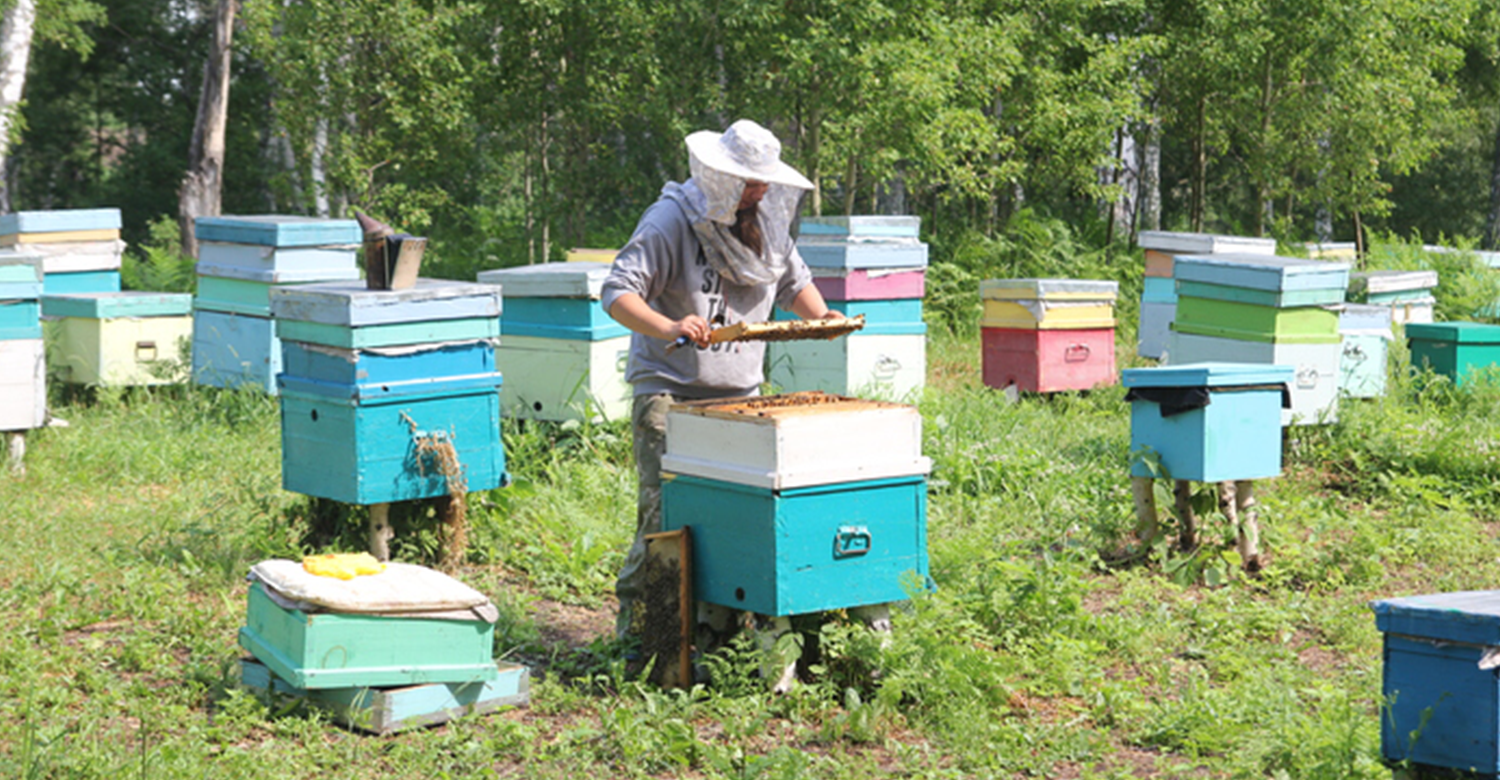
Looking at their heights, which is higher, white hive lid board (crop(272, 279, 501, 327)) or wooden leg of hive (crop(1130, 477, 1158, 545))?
white hive lid board (crop(272, 279, 501, 327))

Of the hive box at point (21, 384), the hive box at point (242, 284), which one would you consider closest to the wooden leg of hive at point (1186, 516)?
the hive box at point (242, 284)

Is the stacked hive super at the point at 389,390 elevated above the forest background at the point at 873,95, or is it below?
below

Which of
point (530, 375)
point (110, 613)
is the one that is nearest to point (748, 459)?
point (110, 613)

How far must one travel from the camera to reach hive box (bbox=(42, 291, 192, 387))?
831cm

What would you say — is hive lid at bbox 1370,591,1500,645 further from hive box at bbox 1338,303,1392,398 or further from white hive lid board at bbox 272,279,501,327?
hive box at bbox 1338,303,1392,398

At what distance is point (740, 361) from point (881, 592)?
79 centimetres

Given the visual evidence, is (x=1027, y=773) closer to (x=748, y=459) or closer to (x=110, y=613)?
(x=748, y=459)

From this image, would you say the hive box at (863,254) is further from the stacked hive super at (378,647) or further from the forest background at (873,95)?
the stacked hive super at (378,647)

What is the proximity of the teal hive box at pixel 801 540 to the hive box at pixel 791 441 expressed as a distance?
0.12 ft

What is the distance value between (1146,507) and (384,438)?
2.83m

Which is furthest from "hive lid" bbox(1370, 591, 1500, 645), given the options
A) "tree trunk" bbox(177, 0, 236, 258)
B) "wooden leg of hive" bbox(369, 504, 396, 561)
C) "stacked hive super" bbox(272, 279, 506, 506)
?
"tree trunk" bbox(177, 0, 236, 258)

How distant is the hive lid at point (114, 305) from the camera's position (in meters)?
8.27

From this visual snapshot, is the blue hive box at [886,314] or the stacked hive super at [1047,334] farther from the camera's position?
the stacked hive super at [1047,334]

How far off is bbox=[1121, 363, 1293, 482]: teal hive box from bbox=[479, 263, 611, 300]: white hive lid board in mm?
2342
